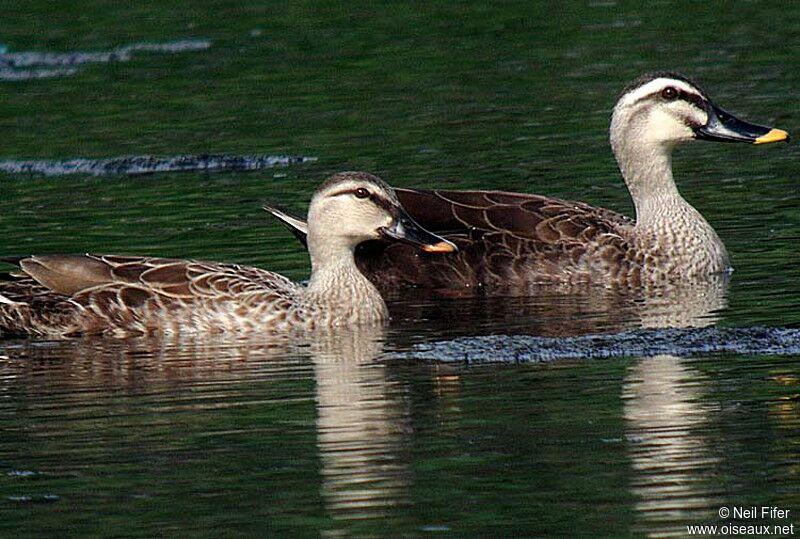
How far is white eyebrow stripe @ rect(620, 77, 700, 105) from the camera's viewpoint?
51.2ft

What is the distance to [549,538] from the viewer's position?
8234mm

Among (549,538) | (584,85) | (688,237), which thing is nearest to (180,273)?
(688,237)

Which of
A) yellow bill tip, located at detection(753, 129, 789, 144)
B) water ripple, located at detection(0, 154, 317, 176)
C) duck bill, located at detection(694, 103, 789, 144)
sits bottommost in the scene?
yellow bill tip, located at detection(753, 129, 789, 144)

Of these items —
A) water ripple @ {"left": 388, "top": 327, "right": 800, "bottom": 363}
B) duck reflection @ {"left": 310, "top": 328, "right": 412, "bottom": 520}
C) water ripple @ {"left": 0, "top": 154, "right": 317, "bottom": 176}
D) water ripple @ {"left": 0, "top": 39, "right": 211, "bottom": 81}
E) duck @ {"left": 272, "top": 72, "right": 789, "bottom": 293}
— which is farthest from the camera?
water ripple @ {"left": 0, "top": 39, "right": 211, "bottom": 81}

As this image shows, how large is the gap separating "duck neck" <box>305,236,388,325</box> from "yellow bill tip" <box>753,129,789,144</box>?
341 centimetres

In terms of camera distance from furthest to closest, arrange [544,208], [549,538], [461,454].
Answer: [544,208]
[461,454]
[549,538]

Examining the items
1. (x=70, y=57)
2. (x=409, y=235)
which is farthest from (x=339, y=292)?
(x=70, y=57)

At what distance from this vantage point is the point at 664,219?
1552 cm

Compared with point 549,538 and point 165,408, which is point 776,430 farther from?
point 165,408

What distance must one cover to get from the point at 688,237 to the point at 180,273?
384 centimetres

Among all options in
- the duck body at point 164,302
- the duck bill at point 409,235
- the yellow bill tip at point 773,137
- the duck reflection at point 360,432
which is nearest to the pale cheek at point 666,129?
the yellow bill tip at point 773,137

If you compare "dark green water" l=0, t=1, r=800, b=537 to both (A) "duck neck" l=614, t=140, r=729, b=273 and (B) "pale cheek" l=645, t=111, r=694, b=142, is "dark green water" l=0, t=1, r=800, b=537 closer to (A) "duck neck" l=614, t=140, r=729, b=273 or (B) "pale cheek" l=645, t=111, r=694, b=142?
(A) "duck neck" l=614, t=140, r=729, b=273

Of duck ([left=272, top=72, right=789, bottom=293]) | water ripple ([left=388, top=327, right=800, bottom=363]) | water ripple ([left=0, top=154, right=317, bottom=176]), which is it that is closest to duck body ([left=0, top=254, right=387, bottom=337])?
water ripple ([left=388, top=327, right=800, bottom=363])

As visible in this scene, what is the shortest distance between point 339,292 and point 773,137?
3743mm
